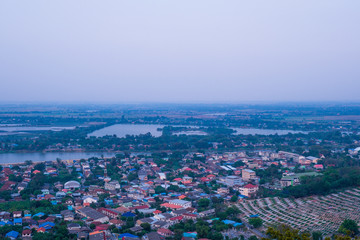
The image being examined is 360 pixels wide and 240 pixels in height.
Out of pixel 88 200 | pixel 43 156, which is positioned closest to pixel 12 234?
pixel 88 200

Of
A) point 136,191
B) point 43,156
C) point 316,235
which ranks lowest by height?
point 43,156

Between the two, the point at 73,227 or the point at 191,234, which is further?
the point at 73,227

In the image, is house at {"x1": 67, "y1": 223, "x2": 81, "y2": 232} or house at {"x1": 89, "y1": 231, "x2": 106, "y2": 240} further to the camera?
house at {"x1": 67, "y1": 223, "x2": 81, "y2": 232}

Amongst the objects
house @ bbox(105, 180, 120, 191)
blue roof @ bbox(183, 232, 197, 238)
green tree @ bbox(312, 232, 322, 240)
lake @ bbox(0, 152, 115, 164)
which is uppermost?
green tree @ bbox(312, 232, 322, 240)

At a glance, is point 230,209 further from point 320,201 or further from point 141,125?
point 141,125

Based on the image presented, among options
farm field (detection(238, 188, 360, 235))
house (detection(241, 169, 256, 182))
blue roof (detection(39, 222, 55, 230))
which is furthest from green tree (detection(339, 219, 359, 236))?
blue roof (detection(39, 222, 55, 230))

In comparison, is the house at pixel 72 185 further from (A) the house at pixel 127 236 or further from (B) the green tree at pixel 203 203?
(A) the house at pixel 127 236

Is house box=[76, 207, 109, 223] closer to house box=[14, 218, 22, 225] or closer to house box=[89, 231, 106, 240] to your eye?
house box=[89, 231, 106, 240]

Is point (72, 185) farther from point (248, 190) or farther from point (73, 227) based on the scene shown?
point (248, 190)

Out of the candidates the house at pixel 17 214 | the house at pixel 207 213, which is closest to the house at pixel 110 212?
the house at pixel 17 214
